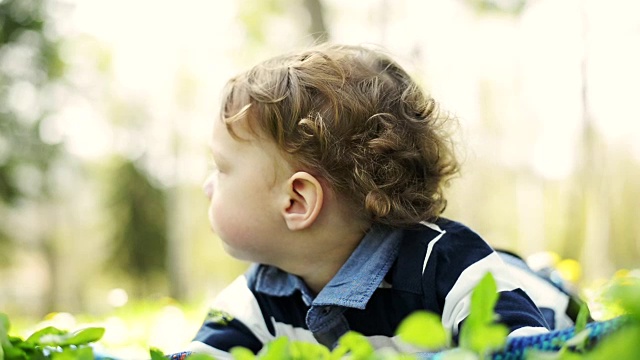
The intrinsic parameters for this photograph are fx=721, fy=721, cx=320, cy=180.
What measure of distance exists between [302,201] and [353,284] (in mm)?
233

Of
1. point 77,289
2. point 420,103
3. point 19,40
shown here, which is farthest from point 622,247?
point 77,289

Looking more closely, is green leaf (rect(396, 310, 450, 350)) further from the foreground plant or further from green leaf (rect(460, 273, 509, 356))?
the foreground plant

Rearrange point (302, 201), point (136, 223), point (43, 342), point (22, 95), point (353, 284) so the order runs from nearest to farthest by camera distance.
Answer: point (43, 342), point (353, 284), point (302, 201), point (22, 95), point (136, 223)

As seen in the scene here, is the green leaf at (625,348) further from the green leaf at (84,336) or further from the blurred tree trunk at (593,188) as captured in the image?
the blurred tree trunk at (593,188)

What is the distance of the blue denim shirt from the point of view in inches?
57.5

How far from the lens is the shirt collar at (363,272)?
1.46 metres

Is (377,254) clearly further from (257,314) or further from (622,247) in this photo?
(622,247)

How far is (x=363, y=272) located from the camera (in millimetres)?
1481

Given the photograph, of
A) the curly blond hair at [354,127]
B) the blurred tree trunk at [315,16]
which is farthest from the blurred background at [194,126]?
the curly blond hair at [354,127]

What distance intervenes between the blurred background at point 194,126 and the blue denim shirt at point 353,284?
568 centimetres

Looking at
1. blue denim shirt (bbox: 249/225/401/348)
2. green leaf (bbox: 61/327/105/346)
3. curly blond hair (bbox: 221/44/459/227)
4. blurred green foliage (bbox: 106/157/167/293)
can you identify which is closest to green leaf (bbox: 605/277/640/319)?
green leaf (bbox: 61/327/105/346)

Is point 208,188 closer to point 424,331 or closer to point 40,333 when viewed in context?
point 40,333

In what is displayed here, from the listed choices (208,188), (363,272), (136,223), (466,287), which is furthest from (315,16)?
(136,223)

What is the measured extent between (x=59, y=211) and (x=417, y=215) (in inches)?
787
